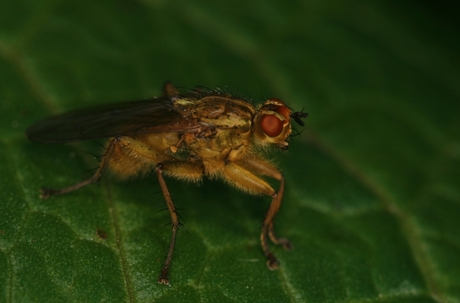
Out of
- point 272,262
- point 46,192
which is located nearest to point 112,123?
point 46,192

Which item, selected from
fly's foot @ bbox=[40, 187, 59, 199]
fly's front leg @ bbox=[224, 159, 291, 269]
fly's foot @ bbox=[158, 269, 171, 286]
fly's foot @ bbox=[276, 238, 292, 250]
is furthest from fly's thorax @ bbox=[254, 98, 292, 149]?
fly's foot @ bbox=[40, 187, 59, 199]

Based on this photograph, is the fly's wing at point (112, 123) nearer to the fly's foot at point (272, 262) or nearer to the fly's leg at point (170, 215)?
the fly's leg at point (170, 215)

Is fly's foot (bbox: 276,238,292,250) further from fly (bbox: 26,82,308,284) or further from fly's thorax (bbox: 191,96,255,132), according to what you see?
fly's thorax (bbox: 191,96,255,132)

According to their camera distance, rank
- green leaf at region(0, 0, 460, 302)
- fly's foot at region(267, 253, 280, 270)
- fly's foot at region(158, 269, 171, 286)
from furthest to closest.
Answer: fly's foot at region(267, 253, 280, 270)
green leaf at region(0, 0, 460, 302)
fly's foot at region(158, 269, 171, 286)

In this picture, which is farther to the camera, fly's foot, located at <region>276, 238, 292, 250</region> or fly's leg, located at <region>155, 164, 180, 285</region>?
fly's foot, located at <region>276, 238, 292, 250</region>

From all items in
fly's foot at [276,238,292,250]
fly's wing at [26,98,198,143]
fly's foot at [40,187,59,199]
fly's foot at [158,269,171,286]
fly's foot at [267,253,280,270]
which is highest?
fly's wing at [26,98,198,143]

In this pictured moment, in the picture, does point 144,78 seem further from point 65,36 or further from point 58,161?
point 58,161

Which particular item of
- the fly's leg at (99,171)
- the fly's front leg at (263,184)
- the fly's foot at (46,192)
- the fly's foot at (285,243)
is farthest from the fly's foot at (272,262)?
the fly's foot at (46,192)
